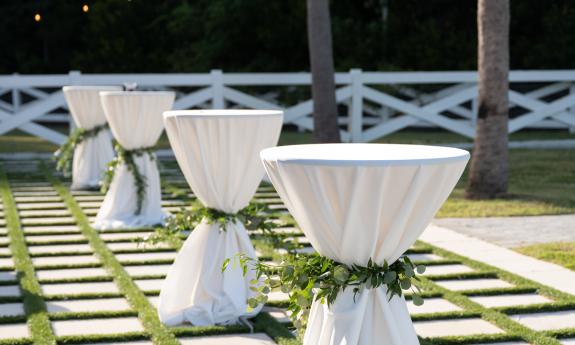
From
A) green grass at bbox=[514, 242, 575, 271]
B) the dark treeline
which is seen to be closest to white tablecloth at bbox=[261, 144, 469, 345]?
green grass at bbox=[514, 242, 575, 271]

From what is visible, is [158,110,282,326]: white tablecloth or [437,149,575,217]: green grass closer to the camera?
[158,110,282,326]: white tablecloth

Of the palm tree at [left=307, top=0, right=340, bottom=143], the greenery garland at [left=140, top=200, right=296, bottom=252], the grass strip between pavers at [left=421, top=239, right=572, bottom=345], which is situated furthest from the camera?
the palm tree at [left=307, top=0, right=340, bottom=143]

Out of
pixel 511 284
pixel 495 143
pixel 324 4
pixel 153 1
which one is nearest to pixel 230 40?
pixel 153 1

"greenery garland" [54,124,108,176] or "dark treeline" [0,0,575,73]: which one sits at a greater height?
"dark treeline" [0,0,575,73]

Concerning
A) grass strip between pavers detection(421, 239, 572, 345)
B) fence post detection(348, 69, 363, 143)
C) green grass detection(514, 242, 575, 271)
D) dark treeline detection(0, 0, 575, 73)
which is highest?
dark treeline detection(0, 0, 575, 73)

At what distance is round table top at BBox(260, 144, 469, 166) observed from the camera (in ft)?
11.6

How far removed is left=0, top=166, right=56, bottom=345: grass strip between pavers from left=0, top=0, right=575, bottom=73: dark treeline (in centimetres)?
1277

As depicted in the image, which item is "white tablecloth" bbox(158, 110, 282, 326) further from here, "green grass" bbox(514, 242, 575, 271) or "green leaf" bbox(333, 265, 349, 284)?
"green grass" bbox(514, 242, 575, 271)

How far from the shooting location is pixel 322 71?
1402cm

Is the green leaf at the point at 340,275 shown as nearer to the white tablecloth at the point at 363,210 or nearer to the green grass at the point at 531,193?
the white tablecloth at the point at 363,210

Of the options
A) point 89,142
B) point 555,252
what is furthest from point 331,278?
point 89,142

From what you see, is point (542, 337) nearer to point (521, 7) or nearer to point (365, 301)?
point (365, 301)

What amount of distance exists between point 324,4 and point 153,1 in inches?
529

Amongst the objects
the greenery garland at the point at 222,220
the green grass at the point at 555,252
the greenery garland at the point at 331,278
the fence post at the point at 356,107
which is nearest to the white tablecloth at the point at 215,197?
the greenery garland at the point at 222,220
